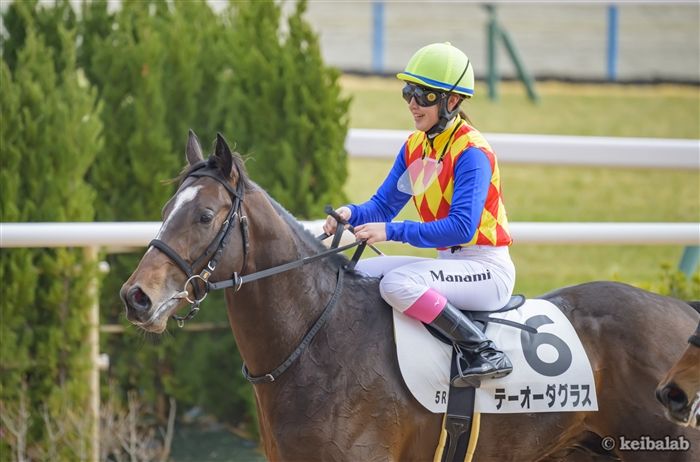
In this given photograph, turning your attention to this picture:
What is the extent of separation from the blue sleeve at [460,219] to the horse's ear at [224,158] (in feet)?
2.01

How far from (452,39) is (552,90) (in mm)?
3353

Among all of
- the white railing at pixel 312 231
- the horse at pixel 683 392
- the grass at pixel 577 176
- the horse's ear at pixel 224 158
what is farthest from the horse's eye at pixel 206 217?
the grass at pixel 577 176

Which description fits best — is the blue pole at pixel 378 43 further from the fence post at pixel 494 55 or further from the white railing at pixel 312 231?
the white railing at pixel 312 231

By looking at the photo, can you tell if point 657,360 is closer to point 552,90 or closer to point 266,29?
point 266,29

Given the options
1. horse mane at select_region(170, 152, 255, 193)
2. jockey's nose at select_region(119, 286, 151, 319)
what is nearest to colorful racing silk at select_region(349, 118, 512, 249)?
horse mane at select_region(170, 152, 255, 193)

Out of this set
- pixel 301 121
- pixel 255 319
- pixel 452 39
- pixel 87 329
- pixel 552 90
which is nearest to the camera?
pixel 255 319

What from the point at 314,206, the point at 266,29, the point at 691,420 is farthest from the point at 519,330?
the point at 266,29

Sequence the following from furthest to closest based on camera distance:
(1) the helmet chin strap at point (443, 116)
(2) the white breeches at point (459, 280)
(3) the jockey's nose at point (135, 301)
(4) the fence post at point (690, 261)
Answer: (4) the fence post at point (690, 261)
(1) the helmet chin strap at point (443, 116)
(2) the white breeches at point (459, 280)
(3) the jockey's nose at point (135, 301)

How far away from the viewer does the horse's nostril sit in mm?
3586

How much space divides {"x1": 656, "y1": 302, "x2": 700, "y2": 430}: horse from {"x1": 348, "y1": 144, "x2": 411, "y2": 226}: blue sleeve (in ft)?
4.13

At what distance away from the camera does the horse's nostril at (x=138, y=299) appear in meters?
3.59

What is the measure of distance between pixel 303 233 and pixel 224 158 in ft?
1.54

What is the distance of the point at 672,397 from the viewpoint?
3734 mm

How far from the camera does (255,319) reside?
3.97 metres
